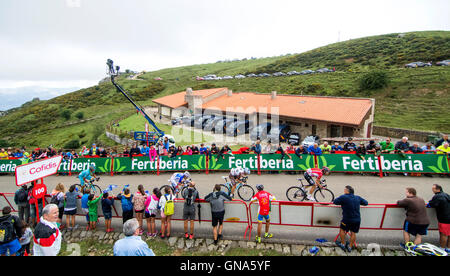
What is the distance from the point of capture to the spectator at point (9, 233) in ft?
19.7

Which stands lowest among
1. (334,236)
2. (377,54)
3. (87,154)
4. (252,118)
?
(334,236)

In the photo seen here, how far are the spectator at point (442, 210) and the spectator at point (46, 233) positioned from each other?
33.3 feet

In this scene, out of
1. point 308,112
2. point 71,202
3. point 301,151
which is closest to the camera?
point 71,202

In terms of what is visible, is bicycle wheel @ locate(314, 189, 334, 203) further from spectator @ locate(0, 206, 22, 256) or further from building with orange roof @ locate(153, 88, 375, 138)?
building with orange roof @ locate(153, 88, 375, 138)

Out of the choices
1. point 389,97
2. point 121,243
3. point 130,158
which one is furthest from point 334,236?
point 389,97

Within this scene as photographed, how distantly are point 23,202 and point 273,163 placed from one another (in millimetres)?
12245

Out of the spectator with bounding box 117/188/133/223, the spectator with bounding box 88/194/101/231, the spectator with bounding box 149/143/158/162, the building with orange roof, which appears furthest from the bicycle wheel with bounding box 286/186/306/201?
the building with orange roof

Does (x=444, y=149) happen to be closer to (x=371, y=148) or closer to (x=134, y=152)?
Answer: (x=371, y=148)

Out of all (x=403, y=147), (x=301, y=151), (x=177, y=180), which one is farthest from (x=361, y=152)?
(x=177, y=180)

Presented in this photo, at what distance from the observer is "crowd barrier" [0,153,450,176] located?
12.9 metres

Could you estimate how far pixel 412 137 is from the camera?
2822 centimetres

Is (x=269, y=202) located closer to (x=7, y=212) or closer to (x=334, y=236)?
(x=334, y=236)

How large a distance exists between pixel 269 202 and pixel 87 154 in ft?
51.7

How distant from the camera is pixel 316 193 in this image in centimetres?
1062
